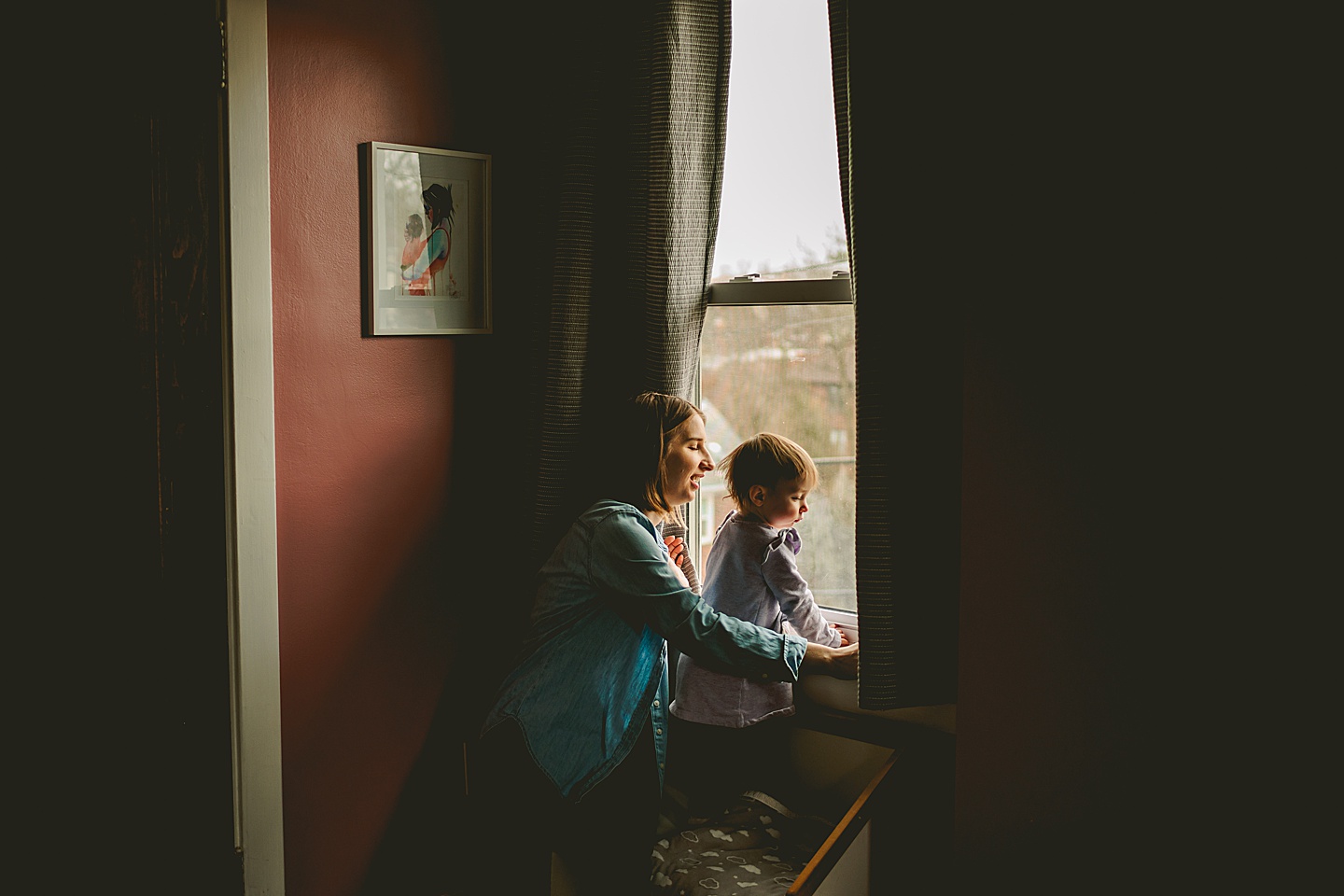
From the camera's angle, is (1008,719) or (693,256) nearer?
(1008,719)

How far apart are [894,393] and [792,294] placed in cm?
45

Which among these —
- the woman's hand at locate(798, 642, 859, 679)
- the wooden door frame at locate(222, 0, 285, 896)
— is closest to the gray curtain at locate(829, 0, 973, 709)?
the woman's hand at locate(798, 642, 859, 679)

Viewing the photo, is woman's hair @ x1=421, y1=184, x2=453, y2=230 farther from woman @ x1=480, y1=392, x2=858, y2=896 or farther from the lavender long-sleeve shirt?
the lavender long-sleeve shirt

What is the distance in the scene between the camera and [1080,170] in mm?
1146

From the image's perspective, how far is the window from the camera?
2102 millimetres

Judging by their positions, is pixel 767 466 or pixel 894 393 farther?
pixel 767 466

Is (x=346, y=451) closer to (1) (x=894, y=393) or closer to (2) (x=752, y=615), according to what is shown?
(2) (x=752, y=615)

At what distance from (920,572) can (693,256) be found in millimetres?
802

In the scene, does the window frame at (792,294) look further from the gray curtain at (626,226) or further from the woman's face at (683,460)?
the woman's face at (683,460)

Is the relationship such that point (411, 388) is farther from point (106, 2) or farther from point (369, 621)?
point (106, 2)

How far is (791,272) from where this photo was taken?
7.12ft

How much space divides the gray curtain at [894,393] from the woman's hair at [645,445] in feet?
1.27

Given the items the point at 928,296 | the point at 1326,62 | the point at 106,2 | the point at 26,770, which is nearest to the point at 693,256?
the point at 928,296

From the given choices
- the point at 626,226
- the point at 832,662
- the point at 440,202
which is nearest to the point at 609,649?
the point at 832,662
